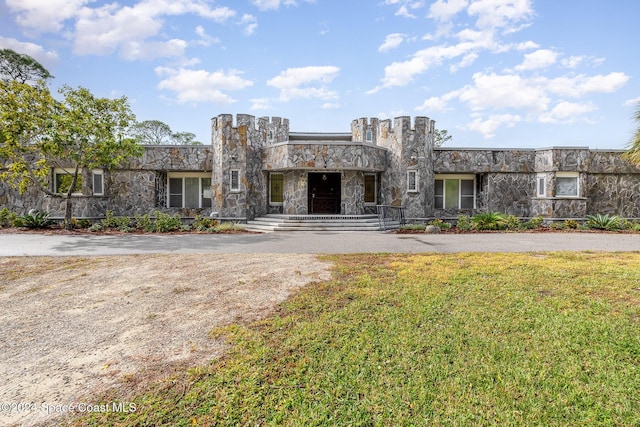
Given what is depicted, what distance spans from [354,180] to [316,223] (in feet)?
10.8

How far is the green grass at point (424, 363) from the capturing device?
2.71 m

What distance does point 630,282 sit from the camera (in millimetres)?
5629

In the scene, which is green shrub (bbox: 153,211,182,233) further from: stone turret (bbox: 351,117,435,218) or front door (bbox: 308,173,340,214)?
stone turret (bbox: 351,117,435,218)

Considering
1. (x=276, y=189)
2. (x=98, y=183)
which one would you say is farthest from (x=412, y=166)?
(x=98, y=183)

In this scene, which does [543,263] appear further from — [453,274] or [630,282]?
[453,274]

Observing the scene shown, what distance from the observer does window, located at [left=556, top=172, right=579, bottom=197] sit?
54.2 feet

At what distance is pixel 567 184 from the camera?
16609 mm

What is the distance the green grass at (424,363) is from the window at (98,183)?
15.5 m

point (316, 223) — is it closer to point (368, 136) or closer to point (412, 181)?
point (412, 181)

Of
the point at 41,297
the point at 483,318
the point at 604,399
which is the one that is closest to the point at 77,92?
the point at 41,297

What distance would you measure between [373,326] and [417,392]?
46.4 inches

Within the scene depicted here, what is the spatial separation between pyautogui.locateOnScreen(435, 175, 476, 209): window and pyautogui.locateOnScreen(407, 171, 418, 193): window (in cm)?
213

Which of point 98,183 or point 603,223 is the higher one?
point 98,183

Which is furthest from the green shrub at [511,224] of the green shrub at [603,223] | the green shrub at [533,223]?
the green shrub at [603,223]
